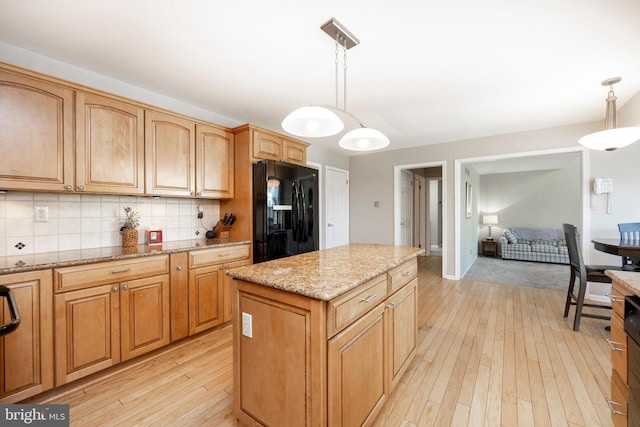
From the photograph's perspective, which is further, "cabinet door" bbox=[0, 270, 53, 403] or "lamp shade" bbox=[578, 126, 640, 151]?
"lamp shade" bbox=[578, 126, 640, 151]

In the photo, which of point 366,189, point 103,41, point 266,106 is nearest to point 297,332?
point 103,41

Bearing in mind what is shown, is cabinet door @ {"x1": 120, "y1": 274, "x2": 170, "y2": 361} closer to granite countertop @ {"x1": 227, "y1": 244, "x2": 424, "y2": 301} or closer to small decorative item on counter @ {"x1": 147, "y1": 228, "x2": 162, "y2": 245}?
small decorative item on counter @ {"x1": 147, "y1": 228, "x2": 162, "y2": 245}

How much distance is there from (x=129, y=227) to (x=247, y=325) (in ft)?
5.74

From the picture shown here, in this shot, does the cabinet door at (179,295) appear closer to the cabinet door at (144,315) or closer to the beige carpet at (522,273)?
the cabinet door at (144,315)

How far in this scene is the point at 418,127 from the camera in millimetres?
3727

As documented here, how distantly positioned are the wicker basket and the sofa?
23.8 feet

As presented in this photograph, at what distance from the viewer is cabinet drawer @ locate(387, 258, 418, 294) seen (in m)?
1.62

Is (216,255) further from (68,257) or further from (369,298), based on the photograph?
(369,298)

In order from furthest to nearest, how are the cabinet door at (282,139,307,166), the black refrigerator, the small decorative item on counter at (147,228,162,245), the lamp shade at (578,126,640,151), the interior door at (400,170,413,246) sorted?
the interior door at (400,170,413,246) → the cabinet door at (282,139,307,166) → the black refrigerator → the small decorative item on counter at (147,228,162,245) → the lamp shade at (578,126,640,151)

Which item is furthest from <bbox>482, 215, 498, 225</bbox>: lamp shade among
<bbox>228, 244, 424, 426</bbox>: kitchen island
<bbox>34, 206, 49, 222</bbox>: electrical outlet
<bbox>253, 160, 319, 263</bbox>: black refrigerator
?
<bbox>34, 206, 49, 222</bbox>: electrical outlet

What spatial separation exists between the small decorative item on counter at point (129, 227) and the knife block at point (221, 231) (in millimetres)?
785

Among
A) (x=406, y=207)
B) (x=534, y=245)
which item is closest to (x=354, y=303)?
(x=406, y=207)

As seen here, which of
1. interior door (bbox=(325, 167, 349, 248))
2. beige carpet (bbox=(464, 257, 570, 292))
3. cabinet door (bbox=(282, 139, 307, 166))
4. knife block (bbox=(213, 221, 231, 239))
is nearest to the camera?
knife block (bbox=(213, 221, 231, 239))

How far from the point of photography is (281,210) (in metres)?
2.92
